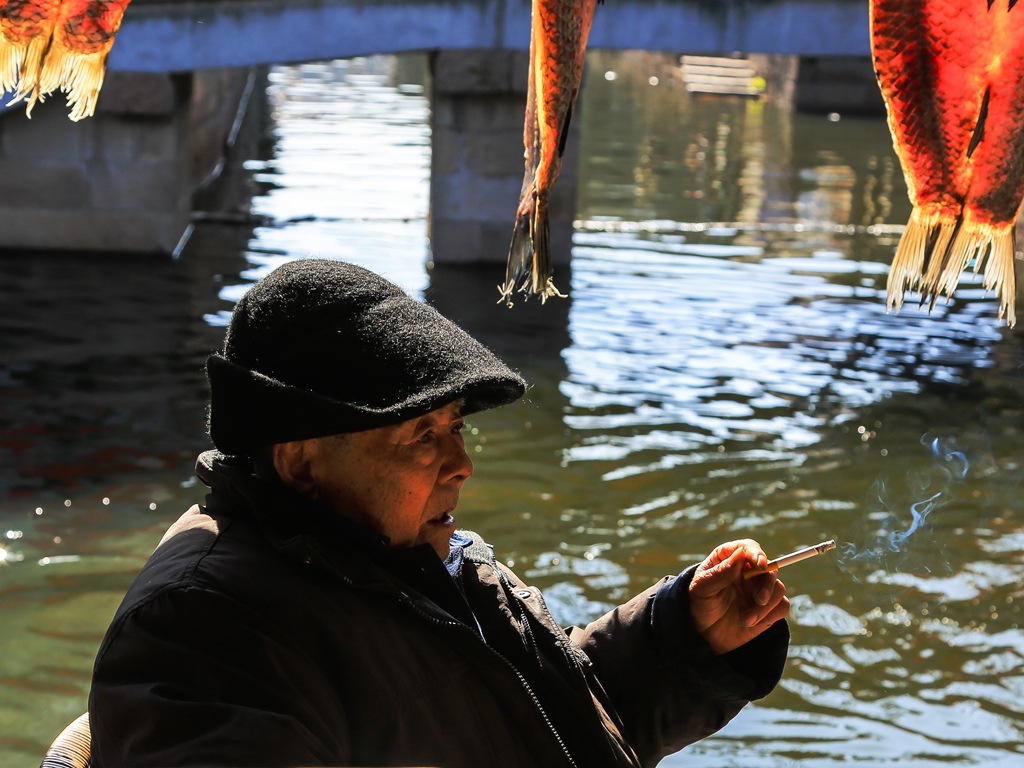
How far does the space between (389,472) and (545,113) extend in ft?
1.73

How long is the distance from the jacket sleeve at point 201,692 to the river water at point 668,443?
2.13m

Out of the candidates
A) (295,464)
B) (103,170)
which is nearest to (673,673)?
(295,464)

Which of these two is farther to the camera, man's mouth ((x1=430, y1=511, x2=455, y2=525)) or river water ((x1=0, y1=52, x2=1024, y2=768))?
river water ((x1=0, y1=52, x2=1024, y2=768))

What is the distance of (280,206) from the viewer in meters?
10.3

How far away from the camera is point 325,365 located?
61.5 inches

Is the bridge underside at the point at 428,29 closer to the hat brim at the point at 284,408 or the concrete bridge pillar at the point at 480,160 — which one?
the concrete bridge pillar at the point at 480,160

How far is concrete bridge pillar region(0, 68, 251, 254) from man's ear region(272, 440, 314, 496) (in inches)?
258

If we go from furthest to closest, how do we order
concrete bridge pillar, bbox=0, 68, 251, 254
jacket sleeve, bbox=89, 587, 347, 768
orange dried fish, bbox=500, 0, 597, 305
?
1. concrete bridge pillar, bbox=0, 68, 251, 254
2. orange dried fish, bbox=500, 0, 597, 305
3. jacket sleeve, bbox=89, 587, 347, 768

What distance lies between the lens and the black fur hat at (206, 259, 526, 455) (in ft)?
5.10

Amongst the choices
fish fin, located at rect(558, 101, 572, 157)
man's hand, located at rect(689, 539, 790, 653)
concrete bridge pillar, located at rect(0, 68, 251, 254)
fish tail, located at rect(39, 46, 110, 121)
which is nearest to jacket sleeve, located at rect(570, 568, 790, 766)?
man's hand, located at rect(689, 539, 790, 653)

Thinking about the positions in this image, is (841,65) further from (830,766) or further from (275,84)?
(830,766)

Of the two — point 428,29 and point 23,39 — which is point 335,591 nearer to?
point 23,39

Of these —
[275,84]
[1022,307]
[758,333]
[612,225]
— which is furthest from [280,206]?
[275,84]

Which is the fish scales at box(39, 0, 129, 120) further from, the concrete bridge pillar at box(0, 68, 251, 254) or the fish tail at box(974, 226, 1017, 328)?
the concrete bridge pillar at box(0, 68, 251, 254)
